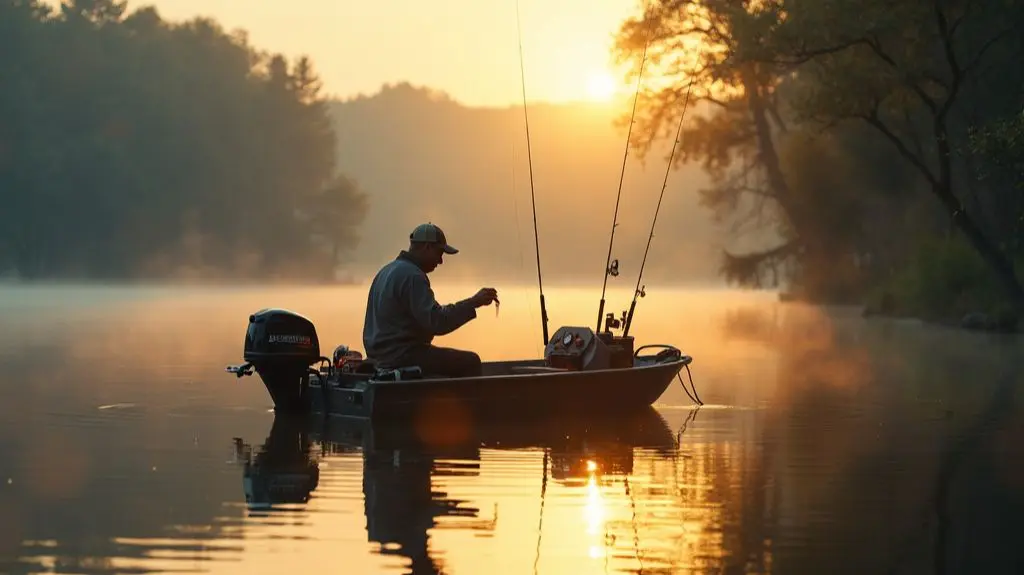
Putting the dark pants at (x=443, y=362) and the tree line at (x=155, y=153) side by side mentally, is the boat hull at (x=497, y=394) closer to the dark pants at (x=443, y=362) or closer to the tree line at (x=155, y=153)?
the dark pants at (x=443, y=362)

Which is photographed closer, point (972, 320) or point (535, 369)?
point (535, 369)

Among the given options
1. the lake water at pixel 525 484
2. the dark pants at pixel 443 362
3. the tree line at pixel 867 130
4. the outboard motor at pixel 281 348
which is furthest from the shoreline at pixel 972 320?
the outboard motor at pixel 281 348

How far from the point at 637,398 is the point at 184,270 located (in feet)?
321

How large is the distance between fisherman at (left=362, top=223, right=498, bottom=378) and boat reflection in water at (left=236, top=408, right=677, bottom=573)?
2.34 ft

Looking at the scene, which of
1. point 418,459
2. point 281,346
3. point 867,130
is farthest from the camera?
point 867,130

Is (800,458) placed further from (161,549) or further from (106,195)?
(106,195)

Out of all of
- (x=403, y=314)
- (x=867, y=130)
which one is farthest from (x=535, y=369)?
(x=867, y=130)

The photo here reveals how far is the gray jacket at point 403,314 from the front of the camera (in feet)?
50.3

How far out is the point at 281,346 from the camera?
51.2 feet

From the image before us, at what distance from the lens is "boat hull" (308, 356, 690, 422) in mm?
15250

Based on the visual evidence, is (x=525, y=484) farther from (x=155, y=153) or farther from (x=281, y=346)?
(x=155, y=153)

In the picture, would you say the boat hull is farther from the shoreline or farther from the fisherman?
the shoreline

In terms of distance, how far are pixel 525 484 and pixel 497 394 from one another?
4.22 meters

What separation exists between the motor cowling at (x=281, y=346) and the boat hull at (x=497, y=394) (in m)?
0.30
